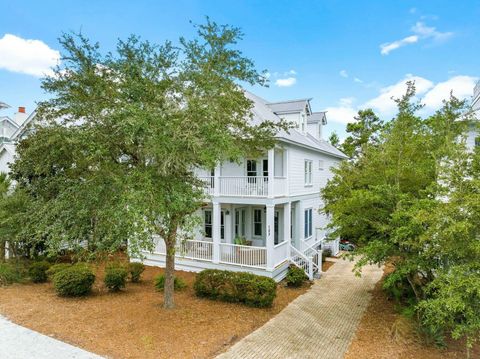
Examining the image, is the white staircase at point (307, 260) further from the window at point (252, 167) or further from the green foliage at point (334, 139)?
the green foliage at point (334, 139)

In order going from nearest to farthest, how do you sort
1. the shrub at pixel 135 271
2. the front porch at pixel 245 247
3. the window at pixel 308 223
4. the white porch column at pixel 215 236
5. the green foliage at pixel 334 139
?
1. the shrub at pixel 135 271
2. the front porch at pixel 245 247
3. the white porch column at pixel 215 236
4. the window at pixel 308 223
5. the green foliage at pixel 334 139

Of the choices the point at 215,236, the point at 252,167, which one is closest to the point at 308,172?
the point at 252,167

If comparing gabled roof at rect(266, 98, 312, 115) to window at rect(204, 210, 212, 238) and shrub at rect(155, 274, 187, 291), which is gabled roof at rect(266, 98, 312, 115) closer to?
window at rect(204, 210, 212, 238)

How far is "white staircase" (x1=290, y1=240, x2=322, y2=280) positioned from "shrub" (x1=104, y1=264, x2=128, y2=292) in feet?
26.7

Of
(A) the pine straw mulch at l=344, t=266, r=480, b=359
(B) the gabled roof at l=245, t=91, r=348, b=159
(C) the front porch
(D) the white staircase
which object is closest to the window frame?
(B) the gabled roof at l=245, t=91, r=348, b=159

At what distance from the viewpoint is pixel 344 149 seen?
123ft

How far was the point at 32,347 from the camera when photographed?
7.53m

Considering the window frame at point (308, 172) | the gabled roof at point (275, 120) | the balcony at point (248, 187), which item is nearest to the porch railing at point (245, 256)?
the balcony at point (248, 187)

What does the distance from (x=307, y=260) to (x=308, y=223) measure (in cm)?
406

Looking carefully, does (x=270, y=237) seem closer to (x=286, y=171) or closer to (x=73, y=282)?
(x=286, y=171)

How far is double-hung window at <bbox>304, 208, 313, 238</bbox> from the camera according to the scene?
18.6 metres

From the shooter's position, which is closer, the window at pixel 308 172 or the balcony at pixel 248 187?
the balcony at pixel 248 187

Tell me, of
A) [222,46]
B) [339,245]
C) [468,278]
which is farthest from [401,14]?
[339,245]

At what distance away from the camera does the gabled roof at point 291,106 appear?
18.9 meters
